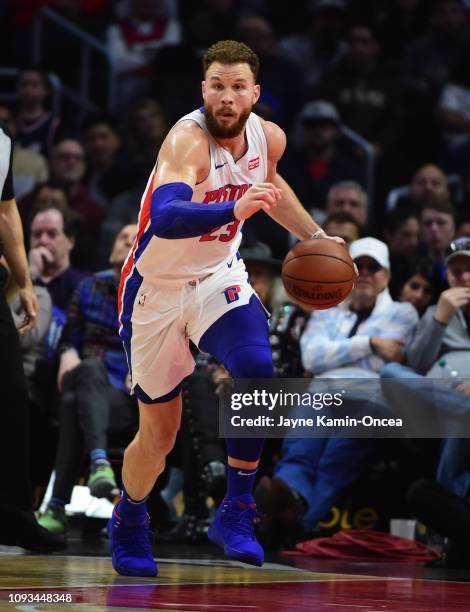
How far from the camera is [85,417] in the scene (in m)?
6.75

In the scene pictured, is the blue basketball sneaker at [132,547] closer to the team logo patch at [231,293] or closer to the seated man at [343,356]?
the team logo patch at [231,293]

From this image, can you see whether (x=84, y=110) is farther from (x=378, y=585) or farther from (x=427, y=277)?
(x=378, y=585)

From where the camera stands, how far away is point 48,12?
11.7 meters

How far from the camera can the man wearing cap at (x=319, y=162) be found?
9.91m

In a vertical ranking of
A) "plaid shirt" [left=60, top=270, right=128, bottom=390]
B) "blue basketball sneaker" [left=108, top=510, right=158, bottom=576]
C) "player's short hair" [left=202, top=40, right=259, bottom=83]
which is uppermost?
"player's short hair" [left=202, top=40, right=259, bottom=83]

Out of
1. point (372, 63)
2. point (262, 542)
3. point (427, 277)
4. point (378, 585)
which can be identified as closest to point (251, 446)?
point (378, 585)

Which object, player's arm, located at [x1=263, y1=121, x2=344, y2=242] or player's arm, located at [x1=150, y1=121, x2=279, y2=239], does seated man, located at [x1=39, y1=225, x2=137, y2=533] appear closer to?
player's arm, located at [x1=263, y1=121, x2=344, y2=242]

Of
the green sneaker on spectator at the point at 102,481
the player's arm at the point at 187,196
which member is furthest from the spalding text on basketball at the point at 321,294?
the green sneaker on spectator at the point at 102,481

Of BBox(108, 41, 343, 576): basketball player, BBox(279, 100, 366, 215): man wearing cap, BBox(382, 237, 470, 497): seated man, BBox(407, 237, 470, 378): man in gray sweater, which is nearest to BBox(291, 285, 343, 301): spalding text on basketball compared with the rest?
BBox(108, 41, 343, 576): basketball player

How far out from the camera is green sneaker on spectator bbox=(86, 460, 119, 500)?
21.1 ft

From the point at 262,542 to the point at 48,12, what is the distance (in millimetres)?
7036

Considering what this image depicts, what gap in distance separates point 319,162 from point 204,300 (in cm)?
559

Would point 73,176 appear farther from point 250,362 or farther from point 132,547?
point 250,362

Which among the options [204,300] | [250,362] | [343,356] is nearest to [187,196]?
[204,300]
